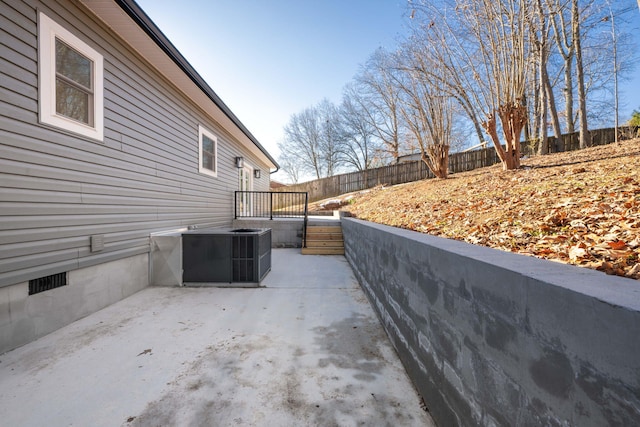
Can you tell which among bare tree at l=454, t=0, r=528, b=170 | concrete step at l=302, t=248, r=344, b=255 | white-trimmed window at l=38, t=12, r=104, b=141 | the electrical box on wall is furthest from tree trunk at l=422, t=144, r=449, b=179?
the electrical box on wall

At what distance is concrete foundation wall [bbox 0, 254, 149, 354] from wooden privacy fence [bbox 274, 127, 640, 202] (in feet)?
44.0

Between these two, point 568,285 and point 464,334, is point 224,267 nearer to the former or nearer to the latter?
point 464,334

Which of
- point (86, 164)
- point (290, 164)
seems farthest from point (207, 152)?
point (290, 164)

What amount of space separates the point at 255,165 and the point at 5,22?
864 centimetres

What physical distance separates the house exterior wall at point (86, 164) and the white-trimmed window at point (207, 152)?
48 cm

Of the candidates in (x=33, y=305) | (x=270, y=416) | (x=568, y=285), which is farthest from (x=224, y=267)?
(x=568, y=285)

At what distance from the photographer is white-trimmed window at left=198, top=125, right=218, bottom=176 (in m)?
6.10

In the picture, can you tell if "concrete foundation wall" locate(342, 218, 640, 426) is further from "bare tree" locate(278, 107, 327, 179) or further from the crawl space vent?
"bare tree" locate(278, 107, 327, 179)

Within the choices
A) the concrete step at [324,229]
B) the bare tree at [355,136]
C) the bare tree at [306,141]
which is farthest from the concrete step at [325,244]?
the bare tree at [306,141]

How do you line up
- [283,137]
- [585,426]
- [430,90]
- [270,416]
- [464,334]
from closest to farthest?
[585,426], [464,334], [270,416], [430,90], [283,137]

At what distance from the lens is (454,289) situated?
144 cm

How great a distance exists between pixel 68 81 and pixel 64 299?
7.72 feet

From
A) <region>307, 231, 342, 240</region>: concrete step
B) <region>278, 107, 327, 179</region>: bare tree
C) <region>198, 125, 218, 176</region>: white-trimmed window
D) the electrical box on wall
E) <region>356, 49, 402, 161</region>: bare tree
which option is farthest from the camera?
<region>278, 107, 327, 179</region>: bare tree

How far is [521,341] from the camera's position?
3.14ft
